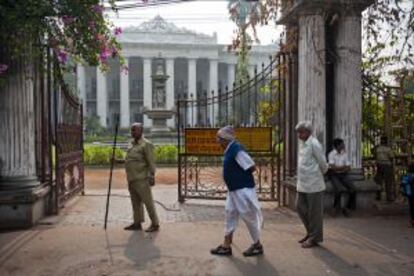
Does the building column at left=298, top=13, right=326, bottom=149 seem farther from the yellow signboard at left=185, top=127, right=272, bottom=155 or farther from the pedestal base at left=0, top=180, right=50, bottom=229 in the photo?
the pedestal base at left=0, top=180, right=50, bottom=229

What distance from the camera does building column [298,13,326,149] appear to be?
34.4 feet

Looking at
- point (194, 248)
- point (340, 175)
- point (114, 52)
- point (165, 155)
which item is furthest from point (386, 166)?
point (165, 155)

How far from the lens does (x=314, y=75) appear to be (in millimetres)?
10508

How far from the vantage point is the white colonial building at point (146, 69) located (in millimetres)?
Answer: 63688

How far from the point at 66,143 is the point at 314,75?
493cm

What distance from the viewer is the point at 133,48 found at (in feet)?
209

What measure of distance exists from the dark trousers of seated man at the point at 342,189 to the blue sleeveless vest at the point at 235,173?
3.41 m

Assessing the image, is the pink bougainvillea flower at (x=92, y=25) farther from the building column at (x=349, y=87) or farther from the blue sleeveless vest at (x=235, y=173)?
the building column at (x=349, y=87)

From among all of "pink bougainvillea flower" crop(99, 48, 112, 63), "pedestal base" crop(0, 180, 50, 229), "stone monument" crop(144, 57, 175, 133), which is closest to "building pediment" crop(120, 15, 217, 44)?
"stone monument" crop(144, 57, 175, 133)

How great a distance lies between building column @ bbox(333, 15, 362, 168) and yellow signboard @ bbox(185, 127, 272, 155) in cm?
162

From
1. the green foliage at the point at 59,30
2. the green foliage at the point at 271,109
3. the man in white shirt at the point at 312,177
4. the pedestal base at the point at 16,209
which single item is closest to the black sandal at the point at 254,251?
the man in white shirt at the point at 312,177

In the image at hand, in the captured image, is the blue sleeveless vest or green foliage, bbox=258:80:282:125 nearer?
the blue sleeveless vest

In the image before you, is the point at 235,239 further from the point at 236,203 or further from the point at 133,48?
the point at 133,48

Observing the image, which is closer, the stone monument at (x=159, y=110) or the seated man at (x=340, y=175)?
the seated man at (x=340, y=175)
